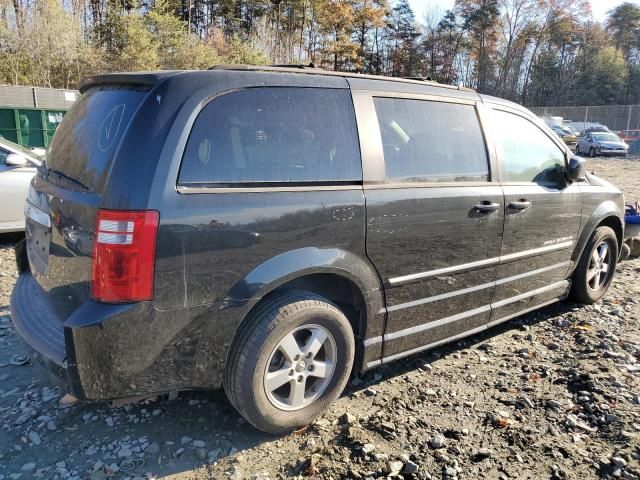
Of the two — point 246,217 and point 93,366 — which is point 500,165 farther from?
point 93,366

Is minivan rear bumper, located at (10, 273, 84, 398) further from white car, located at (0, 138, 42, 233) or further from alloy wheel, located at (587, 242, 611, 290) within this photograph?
alloy wheel, located at (587, 242, 611, 290)

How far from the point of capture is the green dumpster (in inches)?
529

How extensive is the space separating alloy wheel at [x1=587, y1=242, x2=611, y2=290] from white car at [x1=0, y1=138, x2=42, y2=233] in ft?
20.4

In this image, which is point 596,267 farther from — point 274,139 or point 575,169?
point 274,139

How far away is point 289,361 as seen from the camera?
8.96ft

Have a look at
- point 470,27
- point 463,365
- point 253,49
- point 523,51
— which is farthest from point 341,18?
point 463,365

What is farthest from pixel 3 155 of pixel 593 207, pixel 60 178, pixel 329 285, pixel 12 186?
pixel 593 207

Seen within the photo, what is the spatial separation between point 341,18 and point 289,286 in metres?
48.7

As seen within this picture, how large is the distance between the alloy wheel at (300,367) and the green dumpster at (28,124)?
43.6ft

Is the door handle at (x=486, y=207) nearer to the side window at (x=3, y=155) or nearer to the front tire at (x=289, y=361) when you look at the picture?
the front tire at (x=289, y=361)

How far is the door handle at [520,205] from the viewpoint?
12.0ft

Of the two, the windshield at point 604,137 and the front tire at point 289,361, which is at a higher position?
the windshield at point 604,137


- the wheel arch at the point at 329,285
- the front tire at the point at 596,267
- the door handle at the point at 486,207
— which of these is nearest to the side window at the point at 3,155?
the wheel arch at the point at 329,285

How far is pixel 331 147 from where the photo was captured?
9.29 feet
